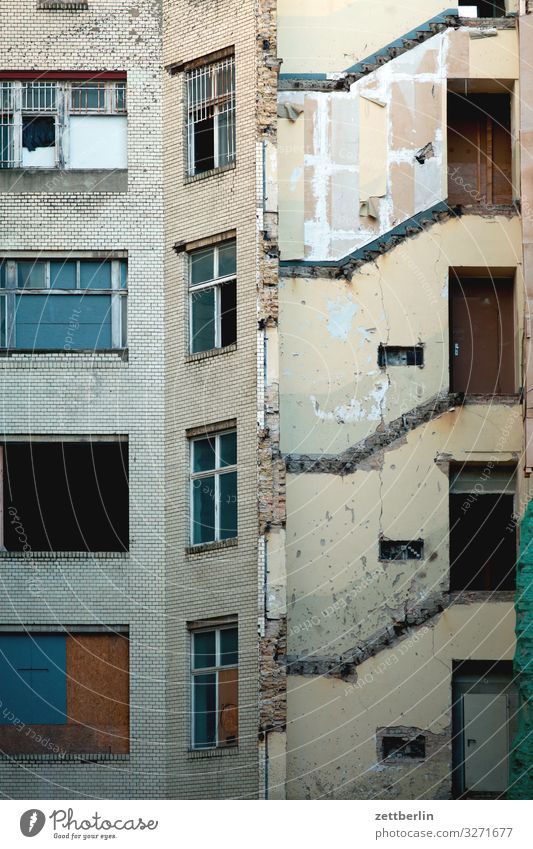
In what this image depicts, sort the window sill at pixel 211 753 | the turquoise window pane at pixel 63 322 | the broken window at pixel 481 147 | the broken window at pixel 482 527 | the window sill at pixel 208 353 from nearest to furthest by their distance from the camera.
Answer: the window sill at pixel 211 753 → the window sill at pixel 208 353 → the turquoise window pane at pixel 63 322 → the broken window at pixel 482 527 → the broken window at pixel 481 147

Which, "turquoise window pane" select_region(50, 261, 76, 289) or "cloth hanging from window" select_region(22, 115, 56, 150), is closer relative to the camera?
"turquoise window pane" select_region(50, 261, 76, 289)

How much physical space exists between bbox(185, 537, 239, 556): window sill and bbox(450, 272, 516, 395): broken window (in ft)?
20.8

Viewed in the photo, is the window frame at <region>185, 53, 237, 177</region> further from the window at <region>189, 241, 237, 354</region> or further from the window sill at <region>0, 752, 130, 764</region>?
the window sill at <region>0, 752, 130, 764</region>

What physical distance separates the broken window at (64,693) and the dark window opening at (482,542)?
22.4ft

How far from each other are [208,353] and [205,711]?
6.82 meters

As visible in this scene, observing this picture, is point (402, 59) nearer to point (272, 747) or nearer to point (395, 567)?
point (395, 567)

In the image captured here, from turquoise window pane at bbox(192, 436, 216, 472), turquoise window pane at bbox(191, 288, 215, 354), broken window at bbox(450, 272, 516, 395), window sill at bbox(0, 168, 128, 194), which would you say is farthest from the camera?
broken window at bbox(450, 272, 516, 395)

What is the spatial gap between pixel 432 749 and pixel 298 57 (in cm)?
1409

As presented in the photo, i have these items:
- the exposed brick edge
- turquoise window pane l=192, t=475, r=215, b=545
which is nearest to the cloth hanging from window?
turquoise window pane l=192, t=475, r=215, b=545

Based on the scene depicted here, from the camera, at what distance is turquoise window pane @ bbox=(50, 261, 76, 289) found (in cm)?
4950

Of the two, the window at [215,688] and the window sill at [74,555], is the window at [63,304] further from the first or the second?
the window at [215,688]

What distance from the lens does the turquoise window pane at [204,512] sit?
48062mm

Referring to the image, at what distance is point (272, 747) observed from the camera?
45.8 meters

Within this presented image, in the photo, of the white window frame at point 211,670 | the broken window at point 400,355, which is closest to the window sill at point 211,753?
the white window frame at point 211,670
